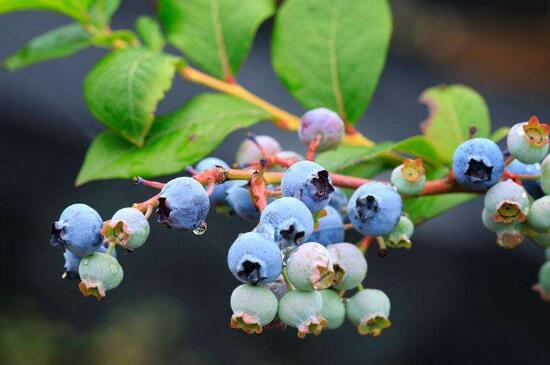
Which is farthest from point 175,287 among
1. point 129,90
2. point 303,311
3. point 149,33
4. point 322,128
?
point 303,311

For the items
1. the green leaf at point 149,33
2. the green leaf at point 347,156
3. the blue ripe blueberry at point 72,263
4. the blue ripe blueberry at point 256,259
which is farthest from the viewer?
the green leaf at point 149,33

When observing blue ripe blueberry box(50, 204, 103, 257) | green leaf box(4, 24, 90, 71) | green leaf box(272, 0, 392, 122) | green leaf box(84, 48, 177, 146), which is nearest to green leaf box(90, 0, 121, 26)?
green leaf box(4, 24, 90, 71)

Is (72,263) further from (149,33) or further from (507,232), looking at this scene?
(149,33)

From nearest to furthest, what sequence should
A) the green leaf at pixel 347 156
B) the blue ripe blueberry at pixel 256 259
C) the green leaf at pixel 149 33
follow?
the blue ripe blueberry at pixel 256 259, the green leaf at pixel 347 156, the green leaf at pixel 149 33

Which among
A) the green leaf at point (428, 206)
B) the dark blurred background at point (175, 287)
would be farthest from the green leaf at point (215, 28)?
the dark blurred background at point (175, 287)

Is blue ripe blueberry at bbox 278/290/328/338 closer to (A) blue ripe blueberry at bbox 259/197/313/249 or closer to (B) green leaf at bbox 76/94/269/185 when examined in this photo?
(A) blue ripe blueberry at bbox 259/197/313/249

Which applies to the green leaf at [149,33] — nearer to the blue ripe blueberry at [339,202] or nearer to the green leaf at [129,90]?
the green leaf at [129,90]

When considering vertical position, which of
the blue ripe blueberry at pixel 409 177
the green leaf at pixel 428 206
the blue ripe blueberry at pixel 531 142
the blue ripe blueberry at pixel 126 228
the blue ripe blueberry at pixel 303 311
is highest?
the blue ripe blueberry at pixel 531 142
